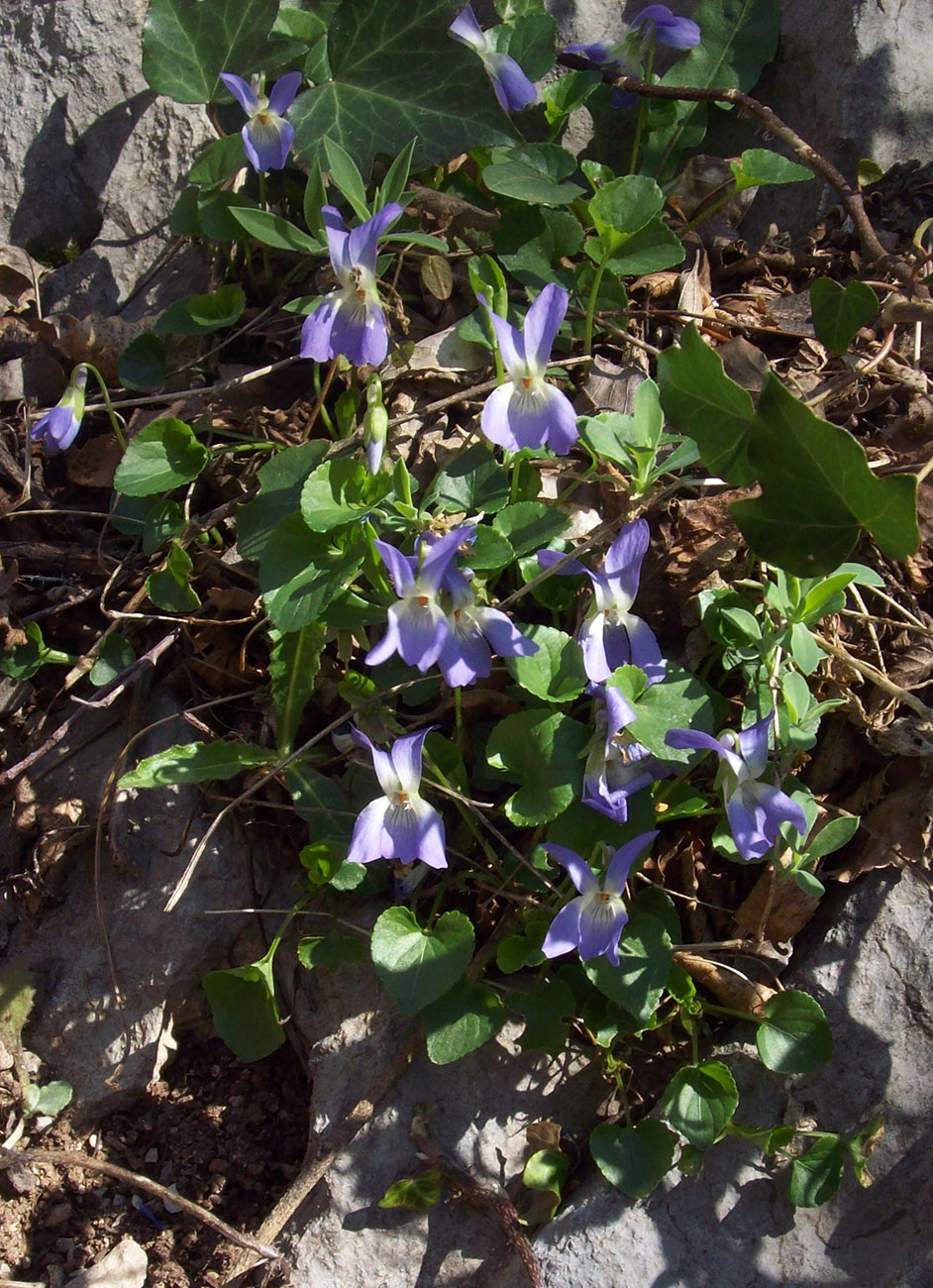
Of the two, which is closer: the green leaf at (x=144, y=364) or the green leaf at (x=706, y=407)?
the green leaf at (x=706, y=407)

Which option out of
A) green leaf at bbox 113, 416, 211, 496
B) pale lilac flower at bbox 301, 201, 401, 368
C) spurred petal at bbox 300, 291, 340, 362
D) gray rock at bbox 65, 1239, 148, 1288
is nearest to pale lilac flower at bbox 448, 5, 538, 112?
pale lilac flower at bbox 301, 201, 401, 368

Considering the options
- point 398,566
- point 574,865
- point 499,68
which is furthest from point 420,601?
point 499,68

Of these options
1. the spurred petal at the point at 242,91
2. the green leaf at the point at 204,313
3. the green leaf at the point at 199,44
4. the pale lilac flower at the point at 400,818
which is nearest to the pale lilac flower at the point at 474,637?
the pale lilac flower at the point at 400,818

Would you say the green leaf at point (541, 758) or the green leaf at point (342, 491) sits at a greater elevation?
the green leaf at point (342, 491)

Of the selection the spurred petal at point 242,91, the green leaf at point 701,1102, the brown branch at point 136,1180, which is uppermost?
the spurred petal at point 242,91

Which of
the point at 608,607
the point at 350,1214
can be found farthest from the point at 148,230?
the point at 350,1214

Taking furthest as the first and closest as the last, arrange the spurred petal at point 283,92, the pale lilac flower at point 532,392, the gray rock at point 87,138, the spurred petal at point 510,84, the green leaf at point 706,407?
the gray rock at point 87,138, the spurred petal at point 510,84, the spurred petal at point 283,92, the pale lilac flower at point 532,392, the green leaf at point 706,407

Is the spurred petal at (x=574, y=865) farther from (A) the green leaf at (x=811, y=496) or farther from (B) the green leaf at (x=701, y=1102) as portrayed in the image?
(A) the green leaf at (x=811, y=496)

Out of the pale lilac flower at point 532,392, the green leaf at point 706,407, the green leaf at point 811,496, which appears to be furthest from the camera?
the pale lilac flower at point 532,392

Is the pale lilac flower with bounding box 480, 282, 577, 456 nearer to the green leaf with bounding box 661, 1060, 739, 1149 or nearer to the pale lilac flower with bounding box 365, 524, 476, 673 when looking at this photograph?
the pale lilac flower with bounding box 365, 524, 476, 673
